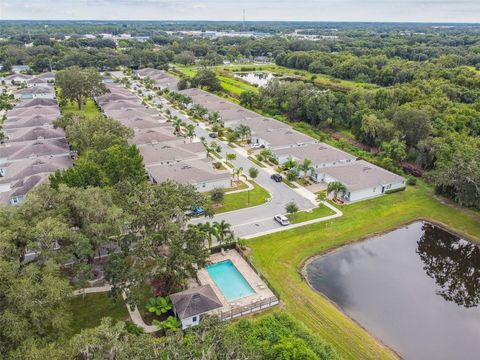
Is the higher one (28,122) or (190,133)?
(28,122)

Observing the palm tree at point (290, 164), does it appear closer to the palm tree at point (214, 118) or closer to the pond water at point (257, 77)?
the palm tree at point (214, 118)

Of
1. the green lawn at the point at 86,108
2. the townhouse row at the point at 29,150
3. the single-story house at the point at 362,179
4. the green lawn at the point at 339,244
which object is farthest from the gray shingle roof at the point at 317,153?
the green lawn at the point at 86,108

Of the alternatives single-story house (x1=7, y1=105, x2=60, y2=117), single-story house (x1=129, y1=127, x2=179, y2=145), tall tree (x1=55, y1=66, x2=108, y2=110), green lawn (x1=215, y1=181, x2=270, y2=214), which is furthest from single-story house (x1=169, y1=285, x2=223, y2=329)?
tall tree (x1=55, y1=66, x2=108, y2=110)

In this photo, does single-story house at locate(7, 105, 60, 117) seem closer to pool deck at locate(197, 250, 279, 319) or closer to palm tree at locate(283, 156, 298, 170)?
palm tree at locate(283, 156, 298, 170)

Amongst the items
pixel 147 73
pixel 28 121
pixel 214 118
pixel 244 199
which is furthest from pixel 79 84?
pixel 244 199

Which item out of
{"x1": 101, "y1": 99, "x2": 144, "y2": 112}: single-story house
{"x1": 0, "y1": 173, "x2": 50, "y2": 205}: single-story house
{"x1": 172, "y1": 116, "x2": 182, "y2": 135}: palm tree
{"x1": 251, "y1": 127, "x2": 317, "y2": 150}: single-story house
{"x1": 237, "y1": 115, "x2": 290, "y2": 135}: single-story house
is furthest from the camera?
{"x1": 101, "y1": 99, "x2": 144, "y2": 112}: single-story house

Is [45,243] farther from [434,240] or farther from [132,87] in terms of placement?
[132,87]

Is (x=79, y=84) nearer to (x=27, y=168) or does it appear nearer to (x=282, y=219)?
(x=27, y=168)
